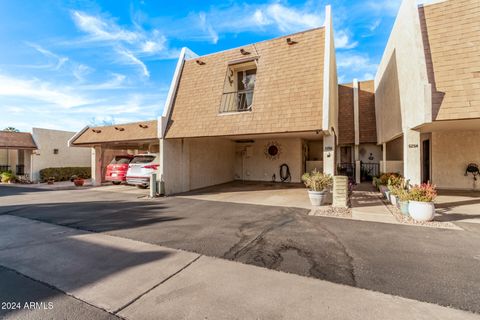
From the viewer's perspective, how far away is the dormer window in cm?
966

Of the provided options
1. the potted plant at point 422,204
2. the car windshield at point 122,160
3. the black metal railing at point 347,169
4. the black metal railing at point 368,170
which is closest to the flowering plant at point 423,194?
the potted plant at point 422,204

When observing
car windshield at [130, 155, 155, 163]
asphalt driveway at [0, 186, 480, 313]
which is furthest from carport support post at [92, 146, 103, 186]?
asphalt driveway at [0, 186, 480, 313]

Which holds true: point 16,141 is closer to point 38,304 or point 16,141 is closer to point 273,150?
point 273,150

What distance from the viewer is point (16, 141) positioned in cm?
1689

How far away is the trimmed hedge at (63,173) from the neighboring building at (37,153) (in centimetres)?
42

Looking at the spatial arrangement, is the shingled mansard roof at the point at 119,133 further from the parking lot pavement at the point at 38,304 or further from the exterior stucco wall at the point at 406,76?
the exterior stucco wall at the point at 406,76

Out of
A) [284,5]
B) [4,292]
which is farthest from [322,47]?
[4,292]

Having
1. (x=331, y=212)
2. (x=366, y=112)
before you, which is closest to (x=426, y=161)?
(x=366, y=112)

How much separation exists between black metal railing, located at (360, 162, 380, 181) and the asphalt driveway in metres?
10.3

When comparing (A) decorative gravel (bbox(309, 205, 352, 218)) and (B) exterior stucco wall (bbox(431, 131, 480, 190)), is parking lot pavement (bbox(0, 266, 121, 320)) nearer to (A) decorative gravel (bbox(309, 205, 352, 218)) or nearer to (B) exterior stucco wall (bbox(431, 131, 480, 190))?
(A) decorative gravel (bbox(309, 205, 352, 218))

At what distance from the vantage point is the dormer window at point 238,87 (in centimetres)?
966

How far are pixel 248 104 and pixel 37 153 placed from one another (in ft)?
57.9

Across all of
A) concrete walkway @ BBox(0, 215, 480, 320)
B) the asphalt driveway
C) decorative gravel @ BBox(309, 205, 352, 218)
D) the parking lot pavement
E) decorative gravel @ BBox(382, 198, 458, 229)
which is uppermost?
decorative gravel @ BBox(309, 205, 352, 218)

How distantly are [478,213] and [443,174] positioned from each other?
5231mm
